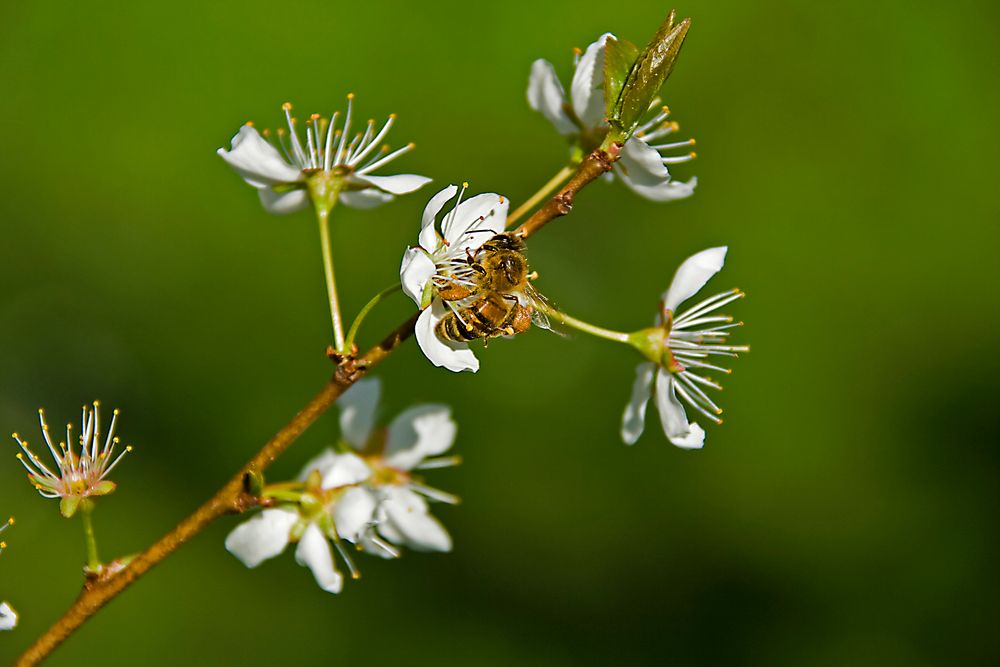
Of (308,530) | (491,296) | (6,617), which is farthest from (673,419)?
(6,617)

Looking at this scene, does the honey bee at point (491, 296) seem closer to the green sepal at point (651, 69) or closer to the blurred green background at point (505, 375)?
the green sepal at point (651, 69)

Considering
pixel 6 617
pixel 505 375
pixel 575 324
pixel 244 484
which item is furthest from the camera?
pixel 505 375

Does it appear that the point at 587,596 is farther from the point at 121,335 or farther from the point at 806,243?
the point at 121,335

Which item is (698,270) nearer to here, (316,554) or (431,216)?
(431,216)

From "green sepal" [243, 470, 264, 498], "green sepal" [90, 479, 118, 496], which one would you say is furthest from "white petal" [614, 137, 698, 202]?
"green sepal" [90, 479, 118, 496]

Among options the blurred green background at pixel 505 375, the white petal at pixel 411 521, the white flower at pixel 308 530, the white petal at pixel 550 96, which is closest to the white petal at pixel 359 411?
the white petal at pixel 411 521
